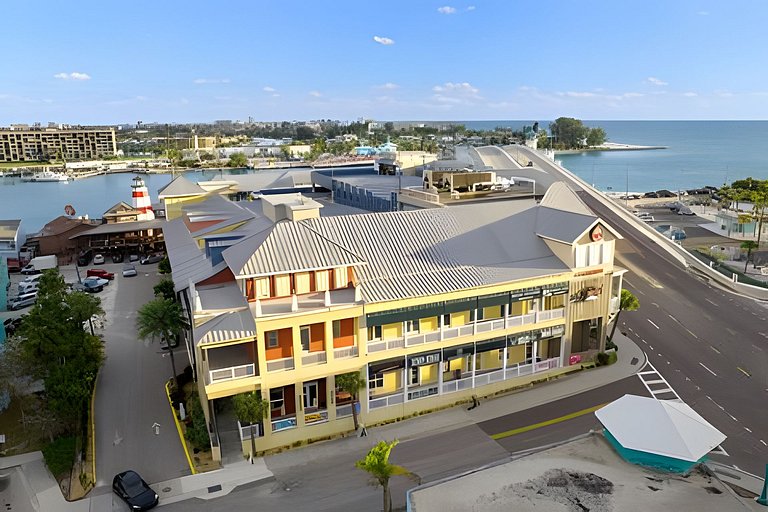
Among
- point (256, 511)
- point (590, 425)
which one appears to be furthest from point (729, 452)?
point (256, 511)

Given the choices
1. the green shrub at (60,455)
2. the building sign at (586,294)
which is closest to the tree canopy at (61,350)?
the green shrub at (60,455)

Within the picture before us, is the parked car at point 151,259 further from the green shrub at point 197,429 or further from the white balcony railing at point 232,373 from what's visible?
the white balcony railing at point 232,373

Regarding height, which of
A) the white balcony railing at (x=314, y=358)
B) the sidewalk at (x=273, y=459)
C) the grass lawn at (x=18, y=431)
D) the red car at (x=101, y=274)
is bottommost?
the grass lawn at (x=18, y=431)

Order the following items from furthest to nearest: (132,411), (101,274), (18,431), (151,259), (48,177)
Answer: (48,177), (151,259), (101,274), (132,411), (18,431)

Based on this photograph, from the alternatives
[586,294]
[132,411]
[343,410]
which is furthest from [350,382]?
[586,294]

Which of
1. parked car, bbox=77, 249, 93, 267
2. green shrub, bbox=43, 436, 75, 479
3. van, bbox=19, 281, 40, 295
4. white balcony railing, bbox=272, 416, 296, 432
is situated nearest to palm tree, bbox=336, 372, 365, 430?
white balcony railing, bbox=272, 416, 296, 432

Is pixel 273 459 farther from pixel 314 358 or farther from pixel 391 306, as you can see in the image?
pixel 391 306

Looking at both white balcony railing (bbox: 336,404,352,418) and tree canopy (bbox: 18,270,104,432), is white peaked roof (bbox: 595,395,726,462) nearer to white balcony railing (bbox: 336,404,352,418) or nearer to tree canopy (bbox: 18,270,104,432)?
white balcony railing (bbox: 336,404,352,418)
